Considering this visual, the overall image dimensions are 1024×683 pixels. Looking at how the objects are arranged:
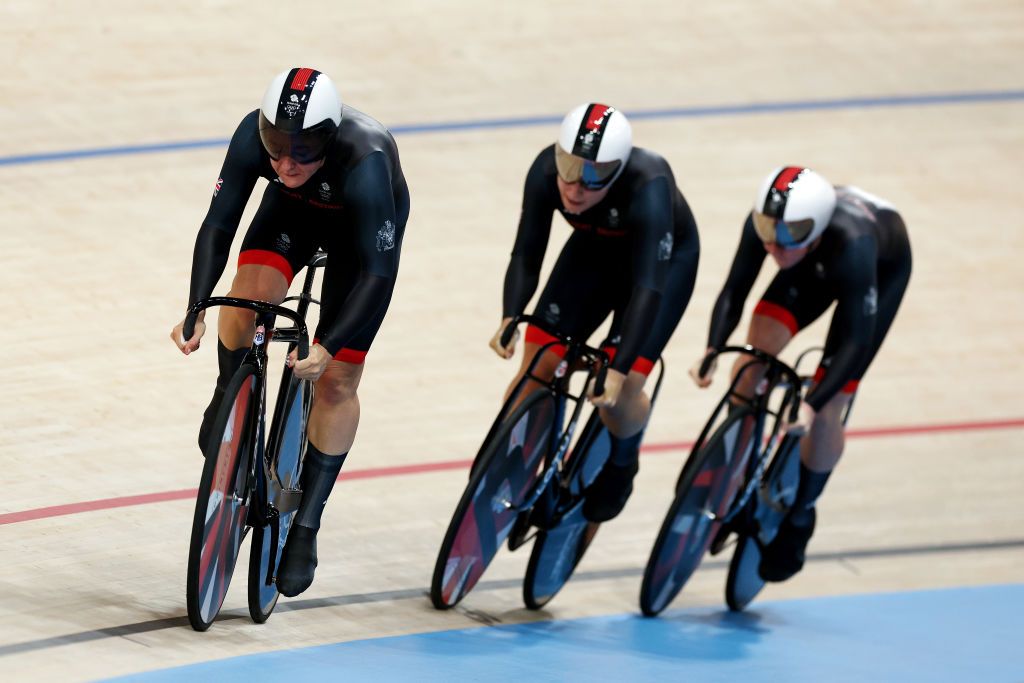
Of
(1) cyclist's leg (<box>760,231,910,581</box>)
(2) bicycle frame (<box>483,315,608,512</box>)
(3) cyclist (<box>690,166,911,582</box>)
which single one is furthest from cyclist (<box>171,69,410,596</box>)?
(1) cyclist's leg (<box>760,231,910,581</box>)

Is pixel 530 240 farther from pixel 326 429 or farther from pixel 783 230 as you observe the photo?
pixel 326 429

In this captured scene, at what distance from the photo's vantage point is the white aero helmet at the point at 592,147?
375 cm

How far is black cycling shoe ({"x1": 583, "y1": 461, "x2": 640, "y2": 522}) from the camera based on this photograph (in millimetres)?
4305

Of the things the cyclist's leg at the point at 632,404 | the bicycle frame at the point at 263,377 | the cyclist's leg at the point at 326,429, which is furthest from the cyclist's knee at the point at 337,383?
the cyclist's leg at the point at 632,404

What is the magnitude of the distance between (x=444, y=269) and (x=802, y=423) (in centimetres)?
215

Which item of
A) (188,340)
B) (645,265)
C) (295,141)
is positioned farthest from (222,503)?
(645,265)

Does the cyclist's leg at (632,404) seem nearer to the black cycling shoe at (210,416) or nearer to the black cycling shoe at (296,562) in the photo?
the black cycling shoe at (296,562)

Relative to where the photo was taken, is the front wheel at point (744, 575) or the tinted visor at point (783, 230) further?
the front wheel at point (744, 575)

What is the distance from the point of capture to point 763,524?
181 inches

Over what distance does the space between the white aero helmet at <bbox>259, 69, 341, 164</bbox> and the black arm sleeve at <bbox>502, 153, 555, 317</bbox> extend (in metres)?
0.82

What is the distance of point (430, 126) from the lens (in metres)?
6.94

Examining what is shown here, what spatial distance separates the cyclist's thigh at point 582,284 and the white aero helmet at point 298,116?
3.46 feet

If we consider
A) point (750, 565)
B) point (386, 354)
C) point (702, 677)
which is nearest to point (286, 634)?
point (702, 677)

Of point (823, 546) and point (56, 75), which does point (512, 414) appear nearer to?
point (823, 546)
